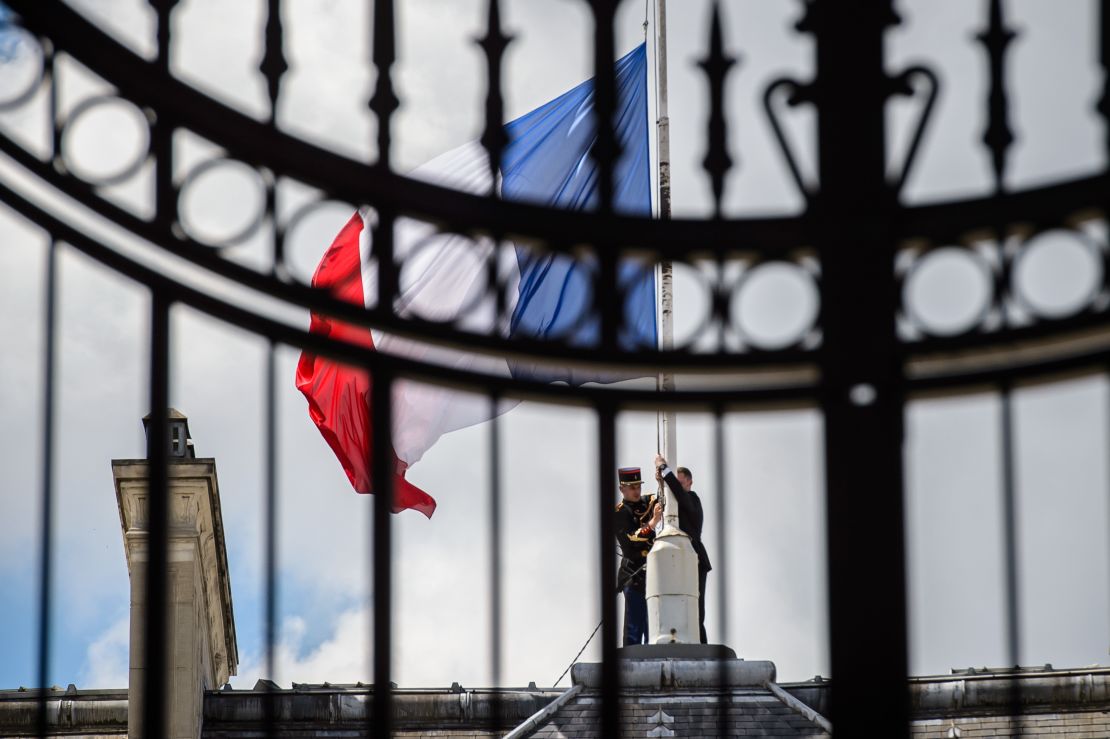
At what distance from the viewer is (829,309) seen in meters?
5.55

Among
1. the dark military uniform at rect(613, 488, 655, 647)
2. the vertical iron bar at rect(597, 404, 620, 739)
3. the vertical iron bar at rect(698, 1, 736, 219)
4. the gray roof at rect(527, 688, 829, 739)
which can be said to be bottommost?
the gray roof at rect(527, 688, 829, 739)

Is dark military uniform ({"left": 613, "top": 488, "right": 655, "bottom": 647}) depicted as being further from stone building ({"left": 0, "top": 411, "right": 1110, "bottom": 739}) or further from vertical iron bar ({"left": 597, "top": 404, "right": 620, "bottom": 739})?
vertical iron bar ({"left": 597, "top": 404, "right": 620, "bottom": 739})

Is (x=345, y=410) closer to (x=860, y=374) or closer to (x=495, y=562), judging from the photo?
(x=495, y=562)

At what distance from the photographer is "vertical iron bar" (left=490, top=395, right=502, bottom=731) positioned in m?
5.69

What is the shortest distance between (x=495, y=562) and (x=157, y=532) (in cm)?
70

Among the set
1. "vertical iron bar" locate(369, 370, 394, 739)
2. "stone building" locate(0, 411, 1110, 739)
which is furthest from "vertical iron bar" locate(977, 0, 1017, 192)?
"stone building" locate(0, 411, 1110, 739)

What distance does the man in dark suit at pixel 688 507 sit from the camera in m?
8.59

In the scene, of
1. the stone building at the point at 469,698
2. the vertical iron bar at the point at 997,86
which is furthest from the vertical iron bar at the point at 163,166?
the stone building at the point at 469,698

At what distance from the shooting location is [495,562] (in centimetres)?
571

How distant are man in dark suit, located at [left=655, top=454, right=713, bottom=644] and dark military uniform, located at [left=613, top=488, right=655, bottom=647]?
33 centimetres

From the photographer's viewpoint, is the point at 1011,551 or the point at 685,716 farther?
the point at 685,716

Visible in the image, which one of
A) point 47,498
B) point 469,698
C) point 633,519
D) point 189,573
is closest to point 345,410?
point 633,519

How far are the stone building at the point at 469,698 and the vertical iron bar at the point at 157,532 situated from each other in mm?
19450

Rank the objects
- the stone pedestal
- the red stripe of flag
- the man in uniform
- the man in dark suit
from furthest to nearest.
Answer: the stone pedestal → the man in uniform → the red stripe of flag → the man in dark suit
